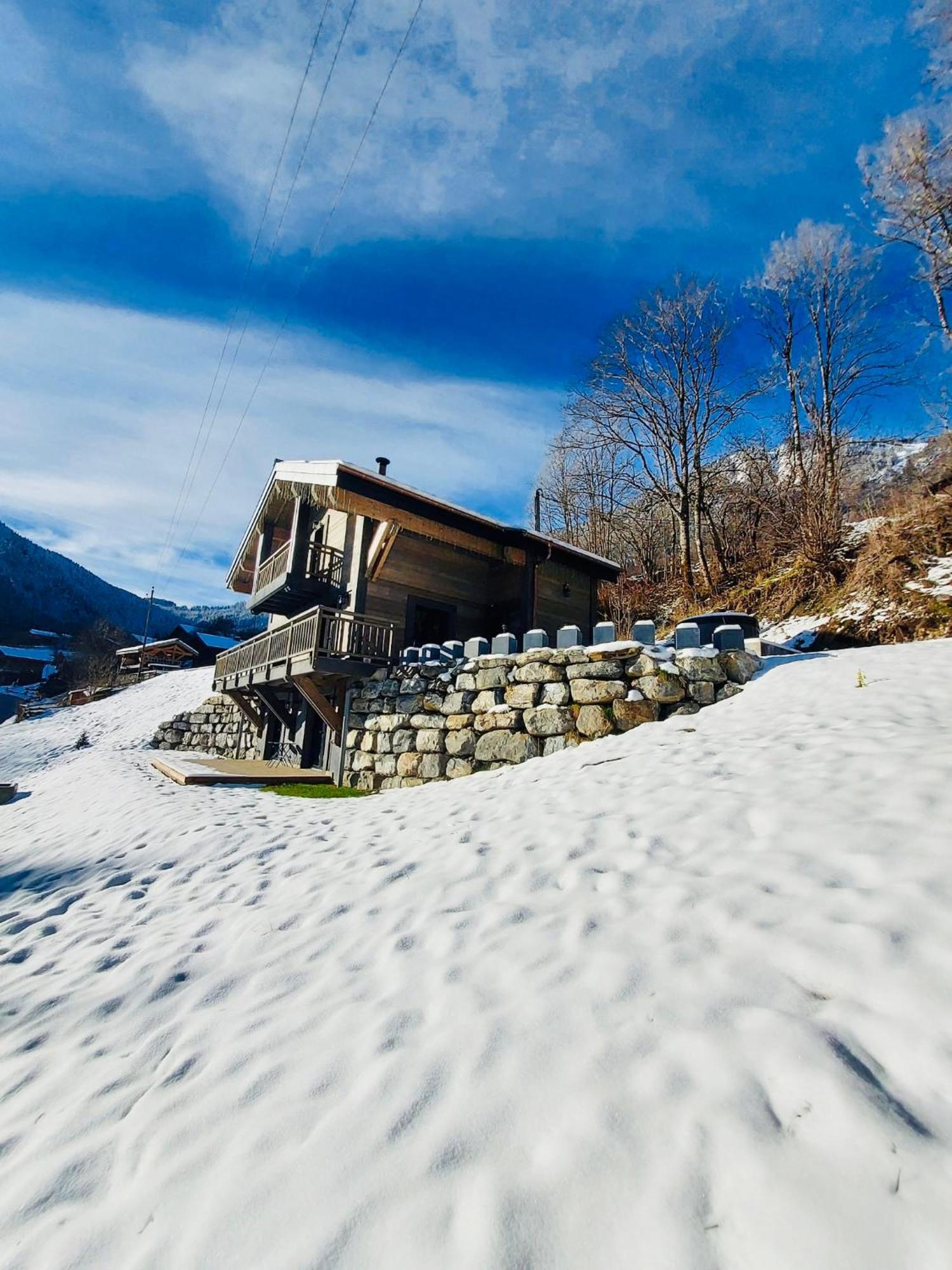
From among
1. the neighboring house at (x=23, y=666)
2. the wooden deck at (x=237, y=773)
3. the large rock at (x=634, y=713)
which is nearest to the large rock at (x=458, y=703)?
the large rock at (x=634, y=713)

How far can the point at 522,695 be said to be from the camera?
288 inches

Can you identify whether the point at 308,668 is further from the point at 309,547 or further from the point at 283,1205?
the point at 283,1205

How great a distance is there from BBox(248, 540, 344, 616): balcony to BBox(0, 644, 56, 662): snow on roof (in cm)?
5160

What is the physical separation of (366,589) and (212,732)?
459 inches

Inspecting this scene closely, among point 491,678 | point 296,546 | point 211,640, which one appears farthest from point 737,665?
point 211,640

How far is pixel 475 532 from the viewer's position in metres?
11.6

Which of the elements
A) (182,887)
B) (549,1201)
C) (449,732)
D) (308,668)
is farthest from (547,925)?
(308,668)

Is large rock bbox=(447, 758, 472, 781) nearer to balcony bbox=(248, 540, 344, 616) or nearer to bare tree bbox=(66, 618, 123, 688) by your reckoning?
balcony bbox=(248, 540, 344, 616)

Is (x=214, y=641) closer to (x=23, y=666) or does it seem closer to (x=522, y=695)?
(x=23, y=666)

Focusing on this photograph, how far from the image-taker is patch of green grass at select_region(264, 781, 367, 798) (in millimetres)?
8232

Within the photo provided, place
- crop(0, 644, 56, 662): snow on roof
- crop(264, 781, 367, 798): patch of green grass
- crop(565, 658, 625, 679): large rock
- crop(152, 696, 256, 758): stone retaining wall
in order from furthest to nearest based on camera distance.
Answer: crop(0, 644, 56, 662): snow on roof
crop(152, 696, 256, 758): stone retaining wall
crop(264, 781, 367, 798): patch of green grass
crop(565, 658, 625, 679): large rock

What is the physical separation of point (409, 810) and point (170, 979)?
119 inches

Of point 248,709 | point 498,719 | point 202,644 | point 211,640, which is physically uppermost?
point 211,640

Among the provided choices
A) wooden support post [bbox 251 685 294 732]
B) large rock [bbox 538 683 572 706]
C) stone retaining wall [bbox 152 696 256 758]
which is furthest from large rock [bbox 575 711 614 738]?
stone retaining wall [bbox 152 696 256 758]
